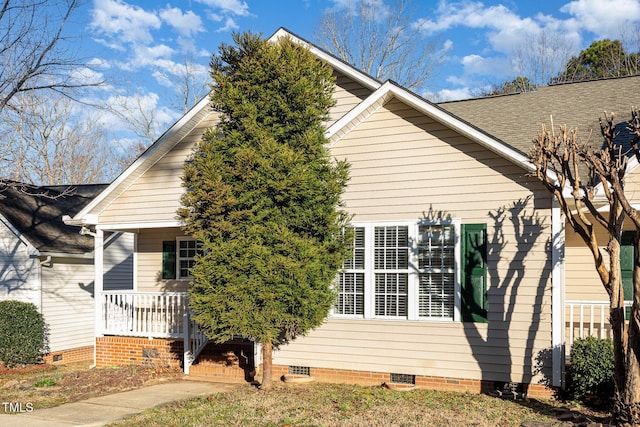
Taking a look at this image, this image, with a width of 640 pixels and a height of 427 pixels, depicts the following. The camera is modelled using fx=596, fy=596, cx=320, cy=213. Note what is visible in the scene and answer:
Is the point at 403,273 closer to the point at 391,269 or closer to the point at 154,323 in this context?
the point at 391,269

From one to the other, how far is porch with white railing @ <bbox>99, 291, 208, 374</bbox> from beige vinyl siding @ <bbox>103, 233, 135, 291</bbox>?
3.12 meters

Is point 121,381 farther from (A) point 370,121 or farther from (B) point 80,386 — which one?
(A) point 370,121

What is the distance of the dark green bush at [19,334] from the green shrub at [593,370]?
1153 cm

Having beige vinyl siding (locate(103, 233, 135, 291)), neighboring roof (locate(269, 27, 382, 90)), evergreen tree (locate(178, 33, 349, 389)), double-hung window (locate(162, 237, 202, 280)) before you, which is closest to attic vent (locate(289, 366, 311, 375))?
evergreen tree (locate(178, 33, 349, 389))

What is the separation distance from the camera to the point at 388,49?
91.7 feet

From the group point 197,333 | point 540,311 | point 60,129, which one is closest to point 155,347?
point 197,333

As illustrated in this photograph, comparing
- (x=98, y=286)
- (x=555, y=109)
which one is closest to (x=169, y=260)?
(x=98, y=286)

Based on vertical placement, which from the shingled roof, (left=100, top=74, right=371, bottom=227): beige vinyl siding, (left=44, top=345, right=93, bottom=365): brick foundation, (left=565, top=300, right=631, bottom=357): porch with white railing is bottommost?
(left=44, top=345, right=93, bottom=365): brick foundation

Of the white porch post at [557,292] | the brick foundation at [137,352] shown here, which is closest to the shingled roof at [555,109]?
the white porch post at [557,292]

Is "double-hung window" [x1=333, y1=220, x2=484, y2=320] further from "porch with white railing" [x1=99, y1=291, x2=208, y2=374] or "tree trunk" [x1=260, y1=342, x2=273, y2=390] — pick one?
"porch with white railing" [x1=99, y1=291, x2=208, y2=374]

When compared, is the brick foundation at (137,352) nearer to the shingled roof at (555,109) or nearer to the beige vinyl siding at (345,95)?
the beige vinyl siding at (345,95)

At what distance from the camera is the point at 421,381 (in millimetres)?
9625

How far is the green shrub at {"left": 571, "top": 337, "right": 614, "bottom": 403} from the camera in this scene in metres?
8.13

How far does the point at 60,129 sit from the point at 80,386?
2435 centimetres
